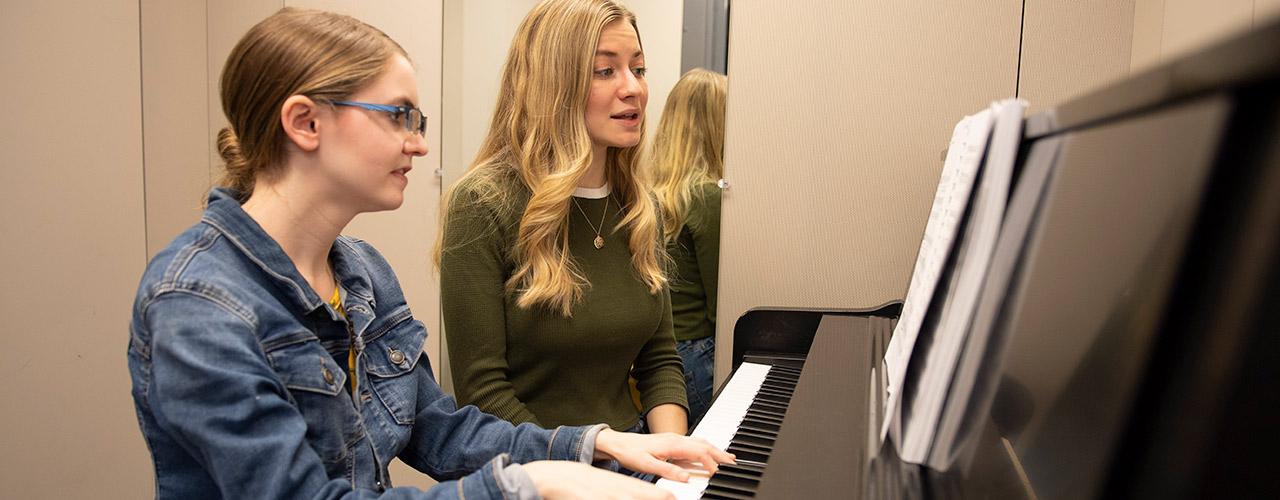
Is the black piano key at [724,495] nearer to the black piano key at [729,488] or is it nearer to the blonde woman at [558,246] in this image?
the black piano key at [729,488]

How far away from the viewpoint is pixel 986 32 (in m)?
1.82

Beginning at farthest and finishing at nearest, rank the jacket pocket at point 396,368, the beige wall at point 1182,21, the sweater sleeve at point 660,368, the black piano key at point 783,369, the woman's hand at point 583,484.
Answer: the sweater sleeve at point 660,368 → the black piano key at point 783,369 → the beige wall at point 1182,21 → the jacket pocket at point 396,368 → the woman's hand at point 583,484

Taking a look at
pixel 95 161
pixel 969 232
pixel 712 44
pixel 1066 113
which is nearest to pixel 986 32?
pixel 712 44

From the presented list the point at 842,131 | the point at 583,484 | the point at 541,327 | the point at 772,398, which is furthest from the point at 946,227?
the point at 842,131

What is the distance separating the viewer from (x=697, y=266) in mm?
A: 2059

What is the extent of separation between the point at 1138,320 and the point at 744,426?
69 cm

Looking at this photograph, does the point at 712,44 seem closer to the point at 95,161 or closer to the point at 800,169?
the point at 800,169

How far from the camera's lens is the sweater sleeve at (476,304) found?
135 cm

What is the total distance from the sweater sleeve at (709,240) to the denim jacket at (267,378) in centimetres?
103

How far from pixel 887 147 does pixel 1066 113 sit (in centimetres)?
134

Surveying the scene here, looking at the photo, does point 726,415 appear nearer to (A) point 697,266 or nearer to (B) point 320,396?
(B) point 320,396

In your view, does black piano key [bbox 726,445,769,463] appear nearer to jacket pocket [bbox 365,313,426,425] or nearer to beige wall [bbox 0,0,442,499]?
jacket pocket [bbox 365,313,426,425]

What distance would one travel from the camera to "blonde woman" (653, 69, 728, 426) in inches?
79.6

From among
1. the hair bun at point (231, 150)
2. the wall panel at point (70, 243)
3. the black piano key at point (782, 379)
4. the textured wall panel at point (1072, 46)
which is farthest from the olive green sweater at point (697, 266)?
the wall panel at point (70, 243)
